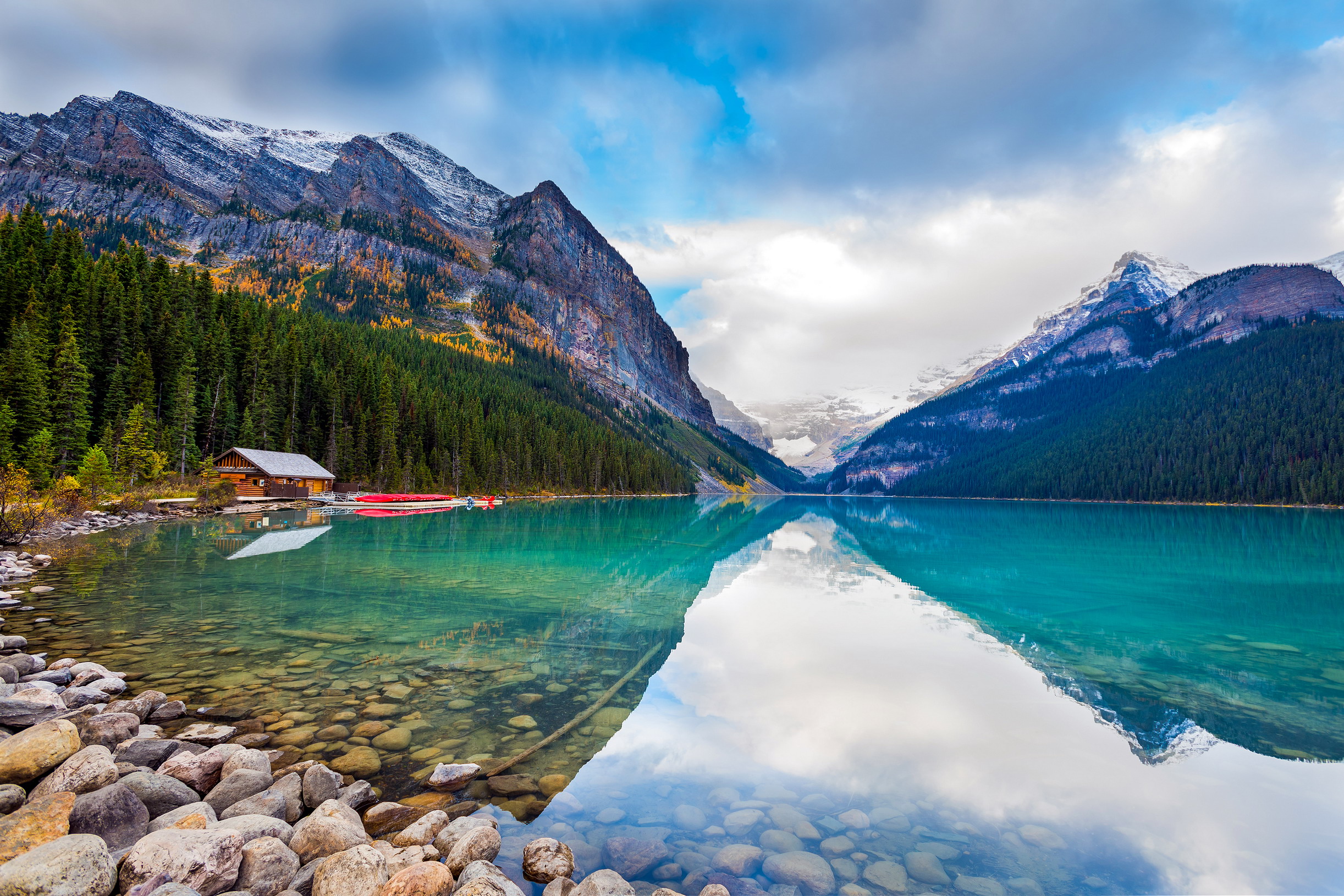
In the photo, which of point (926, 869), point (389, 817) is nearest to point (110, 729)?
point (389, 817)

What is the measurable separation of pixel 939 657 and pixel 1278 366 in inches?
7402

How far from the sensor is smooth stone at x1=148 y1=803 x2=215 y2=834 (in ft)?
16.1

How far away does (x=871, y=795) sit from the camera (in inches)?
272

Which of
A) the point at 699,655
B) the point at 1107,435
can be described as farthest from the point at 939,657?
the point at 1107,435

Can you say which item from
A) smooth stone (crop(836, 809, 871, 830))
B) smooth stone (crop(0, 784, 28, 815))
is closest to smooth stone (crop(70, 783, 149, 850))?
smooth stone (crop(0, 784, 28, 815))

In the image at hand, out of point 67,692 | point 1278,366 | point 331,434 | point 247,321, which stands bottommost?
point 67,692

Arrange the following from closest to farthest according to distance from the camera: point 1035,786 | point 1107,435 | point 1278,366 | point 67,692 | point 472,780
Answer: point 472,780 → point 1035,786 → point 67,692 → point 1278,366 → point 1107,435

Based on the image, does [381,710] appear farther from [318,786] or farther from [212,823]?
[212,823]

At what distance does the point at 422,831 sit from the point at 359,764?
2192 mm

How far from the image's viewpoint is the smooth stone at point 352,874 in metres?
4.18

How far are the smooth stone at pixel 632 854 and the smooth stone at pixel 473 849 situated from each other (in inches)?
43.9

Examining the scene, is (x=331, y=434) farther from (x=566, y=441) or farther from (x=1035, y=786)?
(x=1035, y=786)

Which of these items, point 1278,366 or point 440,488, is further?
point 1278,366

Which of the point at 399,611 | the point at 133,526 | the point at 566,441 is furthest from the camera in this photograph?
the point at 566,441
